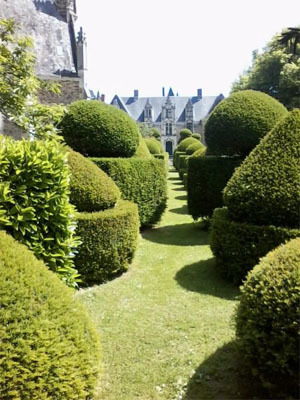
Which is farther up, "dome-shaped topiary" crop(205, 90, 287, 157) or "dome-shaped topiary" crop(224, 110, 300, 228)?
"dome-shaped topiary" crop(205, 90, 287, 157)

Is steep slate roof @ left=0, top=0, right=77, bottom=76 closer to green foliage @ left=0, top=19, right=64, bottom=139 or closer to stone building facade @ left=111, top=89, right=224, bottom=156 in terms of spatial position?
green foliage @ left=0, top=19, right=64, bottom=139

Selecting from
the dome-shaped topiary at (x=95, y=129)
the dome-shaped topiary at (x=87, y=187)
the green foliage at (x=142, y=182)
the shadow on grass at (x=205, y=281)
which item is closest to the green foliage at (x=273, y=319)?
the shadow on grass at (x=205, y=281)

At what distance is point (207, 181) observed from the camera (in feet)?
29.2

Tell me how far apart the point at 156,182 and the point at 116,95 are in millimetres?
52857

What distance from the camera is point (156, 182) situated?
378 inches

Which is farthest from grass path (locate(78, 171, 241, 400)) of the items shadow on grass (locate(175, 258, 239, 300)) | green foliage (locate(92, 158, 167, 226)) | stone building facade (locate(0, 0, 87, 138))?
stone building facade (locate(0, 0, 87, 138))

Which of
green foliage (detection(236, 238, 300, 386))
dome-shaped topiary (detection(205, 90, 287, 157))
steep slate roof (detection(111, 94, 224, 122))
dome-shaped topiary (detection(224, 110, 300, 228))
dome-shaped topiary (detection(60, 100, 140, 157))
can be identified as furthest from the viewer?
steep slate roof (detection(111, 94, 224, 122))

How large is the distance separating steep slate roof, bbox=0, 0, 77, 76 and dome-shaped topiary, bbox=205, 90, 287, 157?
1409 cm

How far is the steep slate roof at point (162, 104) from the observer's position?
195ft

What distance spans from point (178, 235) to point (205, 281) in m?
3.37

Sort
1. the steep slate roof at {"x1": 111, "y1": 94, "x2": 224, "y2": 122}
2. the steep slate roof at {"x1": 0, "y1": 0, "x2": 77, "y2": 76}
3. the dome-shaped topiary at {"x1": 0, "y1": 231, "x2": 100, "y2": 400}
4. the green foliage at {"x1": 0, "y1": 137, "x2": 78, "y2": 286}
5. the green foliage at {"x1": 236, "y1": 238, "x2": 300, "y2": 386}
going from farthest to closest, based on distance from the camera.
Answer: the steep slate roof at {"x1": 111, "y1": 94, "x2": 224, "y2": 122} → the steep slate roof at {"x1": 0, "y1": 0, "x2": 77, "y2": 76} → the green foliage at {"x1": 0, "y1": 137, "x2": 78, "y2": 286} → the green foliage at {"x1": 236, "y1": 238, "x2": 300, "y2": 386} → the dome-shaped topiary at {"x1": 0, "y1": 231, "x2": 100, "y2": 400}

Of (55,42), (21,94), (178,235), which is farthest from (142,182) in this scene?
(55,42)

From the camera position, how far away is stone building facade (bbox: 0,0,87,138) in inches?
771

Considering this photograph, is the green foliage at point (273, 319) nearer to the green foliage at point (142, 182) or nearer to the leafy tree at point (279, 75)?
the green foliage at point (142, 182)
